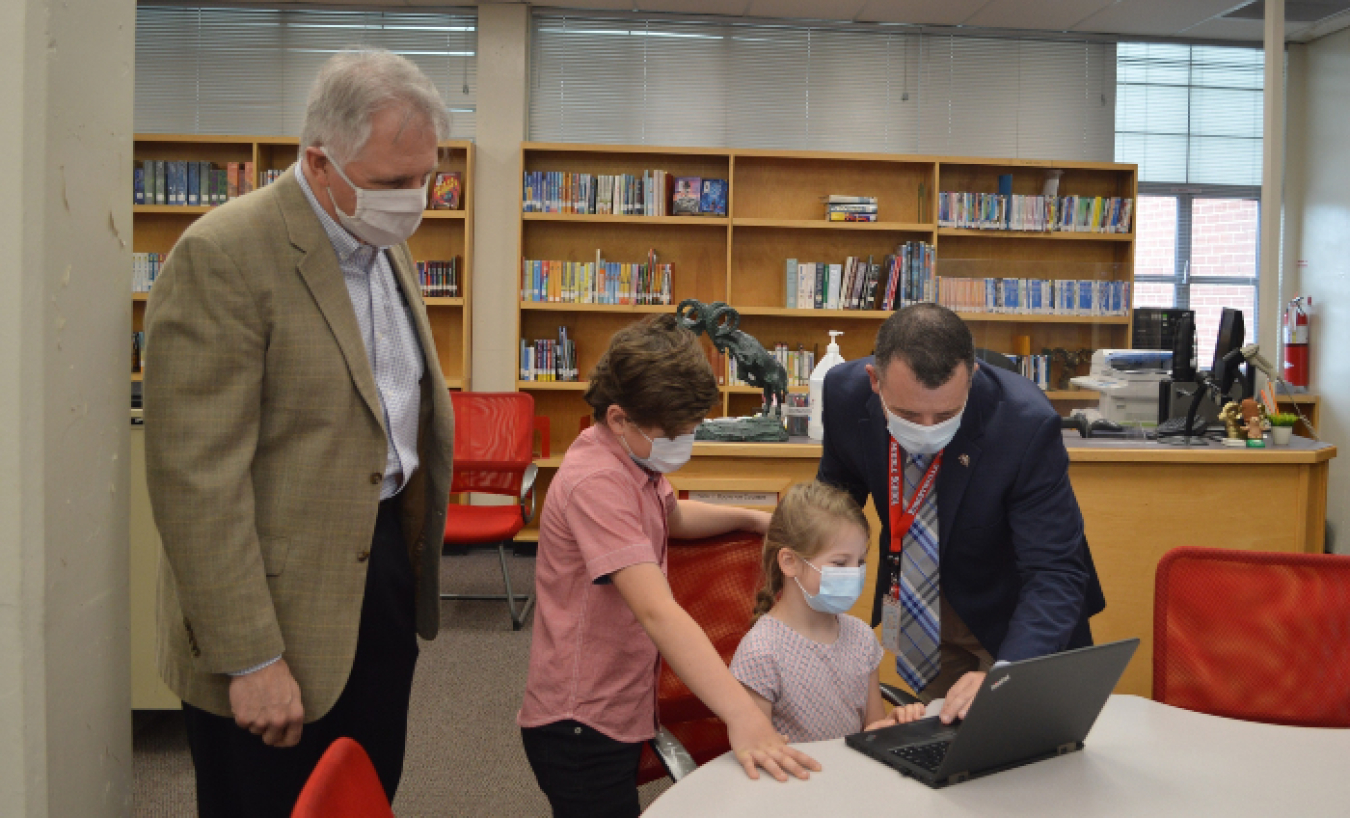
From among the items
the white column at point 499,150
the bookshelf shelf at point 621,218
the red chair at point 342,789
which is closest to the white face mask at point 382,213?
the red chair at point 342,789

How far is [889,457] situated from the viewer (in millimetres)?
1838

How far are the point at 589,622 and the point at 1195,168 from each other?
6.50m

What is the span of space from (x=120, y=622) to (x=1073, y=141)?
620 centimetres

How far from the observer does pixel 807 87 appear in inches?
240

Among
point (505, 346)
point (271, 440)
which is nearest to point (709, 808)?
point (271, 440)

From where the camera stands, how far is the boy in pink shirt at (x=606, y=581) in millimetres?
1452

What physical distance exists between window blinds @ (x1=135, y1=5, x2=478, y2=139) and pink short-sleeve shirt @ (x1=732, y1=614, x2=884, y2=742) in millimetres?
5201

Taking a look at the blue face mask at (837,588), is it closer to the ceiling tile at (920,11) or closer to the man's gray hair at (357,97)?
the man's gray hair at (357,97)

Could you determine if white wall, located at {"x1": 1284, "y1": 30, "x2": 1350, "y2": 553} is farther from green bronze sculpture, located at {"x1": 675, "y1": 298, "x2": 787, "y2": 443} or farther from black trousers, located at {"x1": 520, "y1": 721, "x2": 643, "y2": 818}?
black trousers, located at {"x1": 520, "y1": 721, "x2": 643, "y2": 818}

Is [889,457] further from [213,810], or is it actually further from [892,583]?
[213,810]

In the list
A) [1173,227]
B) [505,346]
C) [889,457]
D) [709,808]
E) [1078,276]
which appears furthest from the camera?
[1173,227]

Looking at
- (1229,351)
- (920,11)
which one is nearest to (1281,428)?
(1229,351)

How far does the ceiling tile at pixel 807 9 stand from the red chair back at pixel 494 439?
9.81ft

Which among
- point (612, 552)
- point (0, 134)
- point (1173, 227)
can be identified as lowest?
point (612, 552)
